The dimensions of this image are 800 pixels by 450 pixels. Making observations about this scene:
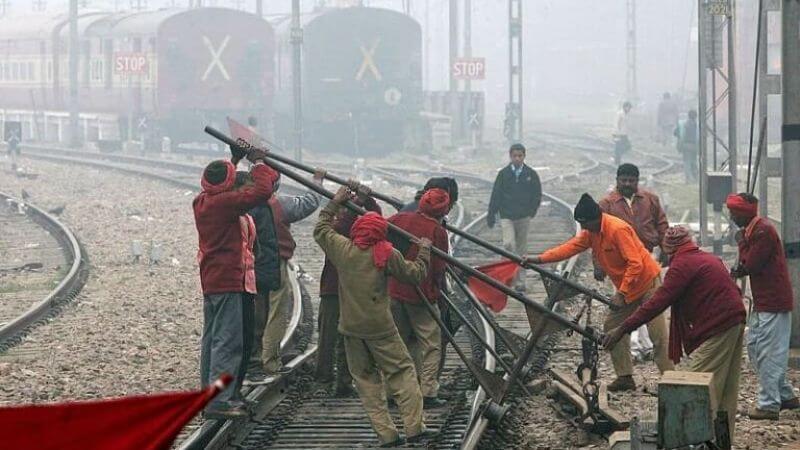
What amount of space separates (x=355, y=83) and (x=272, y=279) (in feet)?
97.1

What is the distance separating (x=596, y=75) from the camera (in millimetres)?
92375

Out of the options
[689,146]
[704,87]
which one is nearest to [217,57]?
[689,146]

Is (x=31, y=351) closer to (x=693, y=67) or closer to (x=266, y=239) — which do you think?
(x=266, y=239)

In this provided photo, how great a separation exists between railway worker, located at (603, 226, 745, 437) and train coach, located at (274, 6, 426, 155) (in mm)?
30401

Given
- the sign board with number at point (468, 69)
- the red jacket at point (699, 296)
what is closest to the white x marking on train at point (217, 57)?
the sign board with number at point (468, 69)

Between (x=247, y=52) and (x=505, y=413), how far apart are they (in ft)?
105

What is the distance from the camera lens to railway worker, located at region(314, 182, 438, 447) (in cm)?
834

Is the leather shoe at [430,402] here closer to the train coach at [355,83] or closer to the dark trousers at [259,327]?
the dark trousers at [259,327]

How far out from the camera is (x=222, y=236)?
8.91 m

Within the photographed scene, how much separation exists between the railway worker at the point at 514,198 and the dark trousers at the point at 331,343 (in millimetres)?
4802

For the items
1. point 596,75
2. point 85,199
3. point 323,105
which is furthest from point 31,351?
point 596,75

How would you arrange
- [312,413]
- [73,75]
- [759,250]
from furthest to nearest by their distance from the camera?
1. [73,75]
2. [312,413]
3. [759,250]

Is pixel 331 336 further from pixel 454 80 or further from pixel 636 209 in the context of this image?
pixel 454 80

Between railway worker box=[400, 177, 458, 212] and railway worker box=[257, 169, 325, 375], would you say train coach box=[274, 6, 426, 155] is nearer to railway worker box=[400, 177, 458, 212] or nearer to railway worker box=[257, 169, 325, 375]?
railway worker box=[257, 169, 325, 375]
